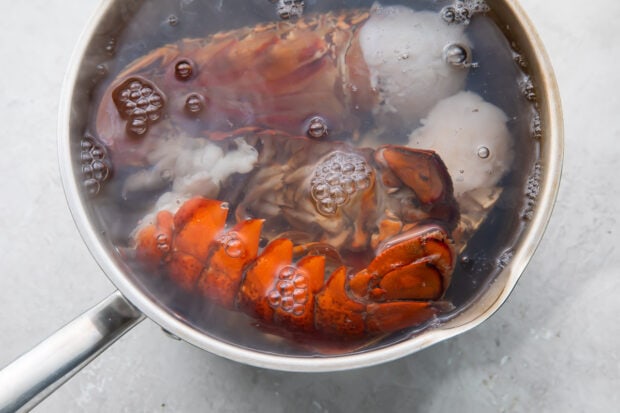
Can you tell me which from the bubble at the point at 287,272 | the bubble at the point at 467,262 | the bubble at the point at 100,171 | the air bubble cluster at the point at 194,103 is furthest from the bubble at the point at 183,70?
the bubble at the point at 467,262

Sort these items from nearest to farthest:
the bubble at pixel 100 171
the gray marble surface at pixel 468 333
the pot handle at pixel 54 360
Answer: the pot handle at pixel 54 360 → the bubble at pixel 100 171 → the gray marble surface at pixel 468 333

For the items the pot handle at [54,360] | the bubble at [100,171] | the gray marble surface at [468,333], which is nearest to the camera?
the pot handle at [54,360]

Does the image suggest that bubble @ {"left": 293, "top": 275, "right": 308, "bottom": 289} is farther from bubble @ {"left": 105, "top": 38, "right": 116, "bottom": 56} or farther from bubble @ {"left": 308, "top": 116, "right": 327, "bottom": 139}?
bubble @ {"left": 105, "top": 38, "right": 116, "bottom": 56}

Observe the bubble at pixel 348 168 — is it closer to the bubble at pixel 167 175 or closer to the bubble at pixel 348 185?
the bubble at pixel 348 185

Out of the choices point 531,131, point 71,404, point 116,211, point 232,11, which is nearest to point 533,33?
point 531,131

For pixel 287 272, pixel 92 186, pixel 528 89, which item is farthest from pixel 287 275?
pixel 528 89

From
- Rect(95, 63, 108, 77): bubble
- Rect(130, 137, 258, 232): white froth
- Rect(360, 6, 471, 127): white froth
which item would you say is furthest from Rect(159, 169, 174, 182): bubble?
Rect(360, 6, 471, 127): white froth

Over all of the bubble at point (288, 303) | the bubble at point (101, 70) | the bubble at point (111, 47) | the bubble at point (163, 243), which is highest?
the bubble at point (111, 47)
